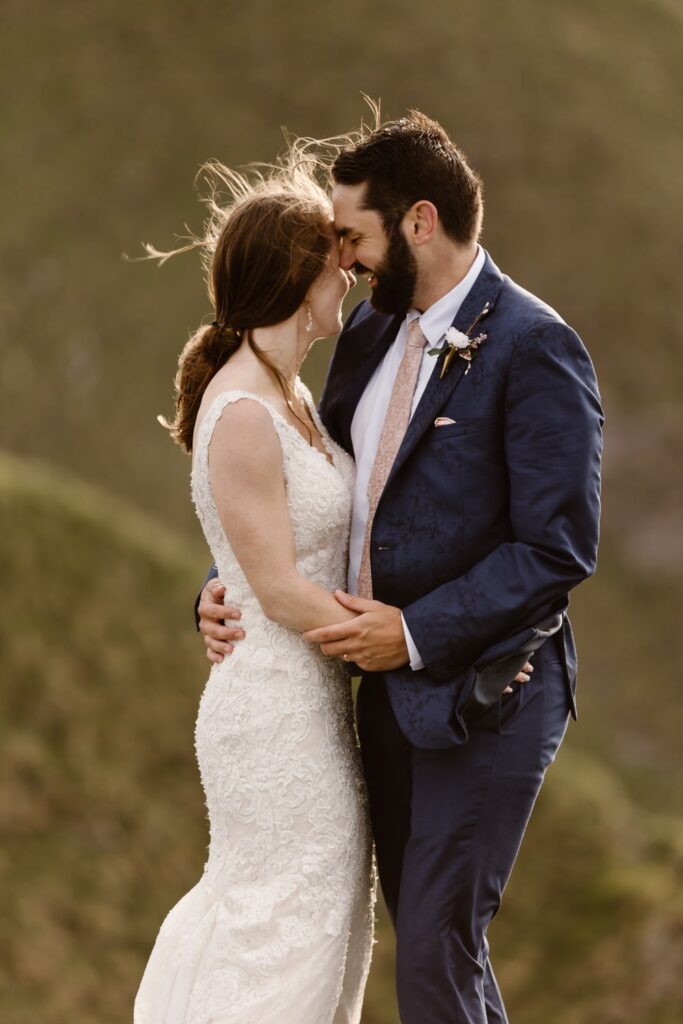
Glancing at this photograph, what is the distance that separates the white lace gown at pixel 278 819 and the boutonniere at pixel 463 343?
59 cm

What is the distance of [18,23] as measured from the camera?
30625 mm

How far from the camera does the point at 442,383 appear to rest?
193 inches

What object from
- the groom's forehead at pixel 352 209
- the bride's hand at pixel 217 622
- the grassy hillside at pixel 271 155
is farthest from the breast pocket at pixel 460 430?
the grassy hillside at pixel 271 155

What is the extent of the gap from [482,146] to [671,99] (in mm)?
5017

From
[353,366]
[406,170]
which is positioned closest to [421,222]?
[406,170]

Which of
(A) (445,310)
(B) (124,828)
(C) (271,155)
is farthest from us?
(C) (271,155)

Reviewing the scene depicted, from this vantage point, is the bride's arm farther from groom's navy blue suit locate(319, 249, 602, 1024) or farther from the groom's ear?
the groom's ear

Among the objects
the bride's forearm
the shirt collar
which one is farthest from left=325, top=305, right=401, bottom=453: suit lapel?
the bride's forearm

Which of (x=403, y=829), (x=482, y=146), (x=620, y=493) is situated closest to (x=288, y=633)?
(x=403, y=829)

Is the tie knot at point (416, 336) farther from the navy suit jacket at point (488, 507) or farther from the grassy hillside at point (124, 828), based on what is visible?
the grassy hillside at point (124, 828)

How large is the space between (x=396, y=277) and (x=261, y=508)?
1022mm

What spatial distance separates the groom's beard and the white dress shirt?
0.28 feet

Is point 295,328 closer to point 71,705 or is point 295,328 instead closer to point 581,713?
point 71,705

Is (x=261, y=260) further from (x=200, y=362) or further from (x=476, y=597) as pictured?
(x=476, y=597)
